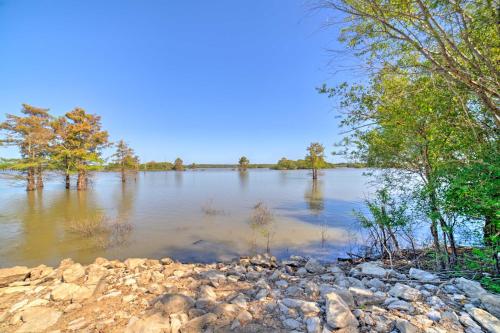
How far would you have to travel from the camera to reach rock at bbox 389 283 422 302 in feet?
6.86

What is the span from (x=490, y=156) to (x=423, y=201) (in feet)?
3.91

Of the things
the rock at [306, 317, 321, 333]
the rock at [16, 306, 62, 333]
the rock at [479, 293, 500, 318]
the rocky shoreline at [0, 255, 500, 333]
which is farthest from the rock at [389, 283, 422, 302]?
the rock at [16, 306, 62, 333]

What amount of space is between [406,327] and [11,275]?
5391 millimetres

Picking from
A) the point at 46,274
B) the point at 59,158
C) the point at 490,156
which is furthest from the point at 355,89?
the point at 59,158

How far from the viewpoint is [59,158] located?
17.0 m

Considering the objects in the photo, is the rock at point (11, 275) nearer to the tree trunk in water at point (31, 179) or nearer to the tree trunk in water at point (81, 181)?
the tree trunk in water at point (81, 181)

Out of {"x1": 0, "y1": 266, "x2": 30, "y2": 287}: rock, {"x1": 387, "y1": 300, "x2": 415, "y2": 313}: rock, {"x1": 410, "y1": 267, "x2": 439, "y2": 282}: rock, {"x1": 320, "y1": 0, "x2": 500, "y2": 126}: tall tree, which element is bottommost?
{"x1": 0, "y1": 266, "x2": 30, "y2": 287}: rock

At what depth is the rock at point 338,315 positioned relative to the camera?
5.57 ft

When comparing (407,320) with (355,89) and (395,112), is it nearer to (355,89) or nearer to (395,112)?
(395,112)

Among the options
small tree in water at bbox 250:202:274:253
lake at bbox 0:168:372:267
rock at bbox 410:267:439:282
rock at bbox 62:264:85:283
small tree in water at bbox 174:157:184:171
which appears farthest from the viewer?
small tree in water at bbox 174:157:184:171

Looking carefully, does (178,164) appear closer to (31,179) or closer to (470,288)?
(31,179)

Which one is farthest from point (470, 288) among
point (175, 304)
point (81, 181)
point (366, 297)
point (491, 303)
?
point (81, 181)

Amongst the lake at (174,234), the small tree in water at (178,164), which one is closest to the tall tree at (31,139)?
the lake at (174,234)

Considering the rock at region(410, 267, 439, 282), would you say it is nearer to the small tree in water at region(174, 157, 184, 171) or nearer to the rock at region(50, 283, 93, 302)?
the rock at region(50, 283, 93, 302)
